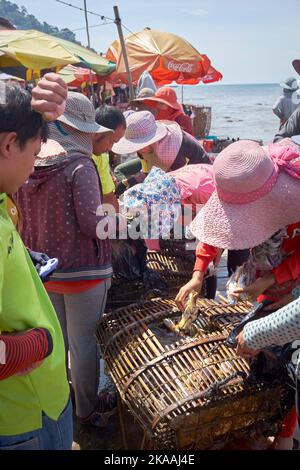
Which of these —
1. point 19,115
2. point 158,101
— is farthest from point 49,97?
point 158,101

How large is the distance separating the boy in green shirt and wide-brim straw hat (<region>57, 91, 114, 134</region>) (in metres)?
0.78

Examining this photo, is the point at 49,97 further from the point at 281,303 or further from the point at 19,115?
the point at 281,303

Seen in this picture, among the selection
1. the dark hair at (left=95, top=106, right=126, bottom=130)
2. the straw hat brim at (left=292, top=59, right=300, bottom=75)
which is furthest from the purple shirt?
the straw hat brim at (left=292, top=59, right=300, bottom=75)

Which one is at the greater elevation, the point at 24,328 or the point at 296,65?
the point at 296,65

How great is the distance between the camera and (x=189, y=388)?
1656 mm

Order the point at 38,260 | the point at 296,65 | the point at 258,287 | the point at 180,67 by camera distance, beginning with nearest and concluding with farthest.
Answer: the point at 38,260 → the point at 258,287 → the point at 296,65 → the point at 180,67

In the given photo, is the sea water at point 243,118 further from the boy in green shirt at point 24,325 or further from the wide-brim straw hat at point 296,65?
the boy in green shirt at point 24,325

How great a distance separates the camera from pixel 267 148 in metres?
1.78

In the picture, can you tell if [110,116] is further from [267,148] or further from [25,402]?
[25,402]

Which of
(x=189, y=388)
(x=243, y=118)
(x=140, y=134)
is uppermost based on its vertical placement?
(x=140, y=134)

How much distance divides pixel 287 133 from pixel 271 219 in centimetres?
217

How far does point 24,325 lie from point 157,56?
29.4ft

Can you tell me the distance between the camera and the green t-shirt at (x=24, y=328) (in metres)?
1.14
